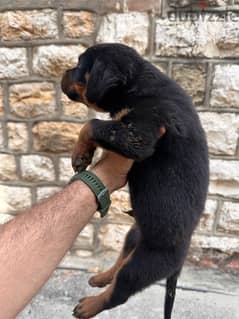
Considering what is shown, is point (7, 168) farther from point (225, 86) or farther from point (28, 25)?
point (225, 86)

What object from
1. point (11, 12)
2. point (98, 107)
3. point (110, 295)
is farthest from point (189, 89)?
point (110, 295)

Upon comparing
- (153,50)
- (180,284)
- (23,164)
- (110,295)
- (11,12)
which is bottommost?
(180,284)

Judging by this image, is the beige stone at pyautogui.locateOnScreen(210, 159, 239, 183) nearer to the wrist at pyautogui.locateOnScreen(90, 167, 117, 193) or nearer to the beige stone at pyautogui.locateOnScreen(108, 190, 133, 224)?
the beige stone at pyautogui.locateOnScreen(108, 190, 133, 224)

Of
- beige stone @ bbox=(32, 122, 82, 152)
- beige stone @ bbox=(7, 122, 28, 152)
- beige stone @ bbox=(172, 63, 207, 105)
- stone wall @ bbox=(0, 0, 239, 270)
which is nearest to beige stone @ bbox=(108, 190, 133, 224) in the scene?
stone wall @ bbox=(0, 0, 239, 270)

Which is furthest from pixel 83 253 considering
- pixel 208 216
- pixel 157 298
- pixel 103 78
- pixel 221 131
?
pixel 103 78

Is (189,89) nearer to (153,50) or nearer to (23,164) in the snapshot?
(153,50)

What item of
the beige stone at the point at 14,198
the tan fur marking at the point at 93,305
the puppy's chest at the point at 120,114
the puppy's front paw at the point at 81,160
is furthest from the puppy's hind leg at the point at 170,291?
the beige stone at the point at 14,198
